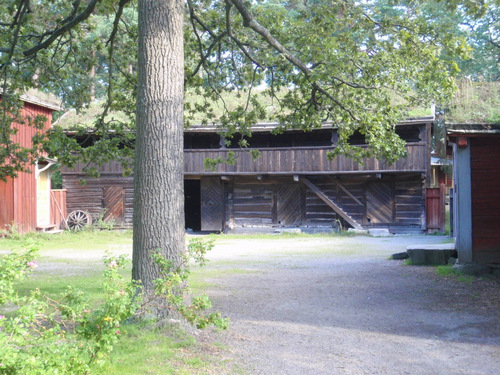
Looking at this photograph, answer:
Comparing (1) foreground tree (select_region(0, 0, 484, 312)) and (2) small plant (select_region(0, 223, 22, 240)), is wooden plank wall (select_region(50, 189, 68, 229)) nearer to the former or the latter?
(2) small plant (select_region(0, 223, 22, 240))

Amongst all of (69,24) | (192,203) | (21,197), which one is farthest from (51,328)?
(192,203)

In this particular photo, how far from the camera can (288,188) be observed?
1063 inches

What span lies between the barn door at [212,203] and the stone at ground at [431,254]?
15.1 metres

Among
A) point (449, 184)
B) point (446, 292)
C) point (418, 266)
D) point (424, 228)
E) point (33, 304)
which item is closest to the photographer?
point (33, 304)

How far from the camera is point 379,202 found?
25.7 m

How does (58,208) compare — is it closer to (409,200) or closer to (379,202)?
(379,202)

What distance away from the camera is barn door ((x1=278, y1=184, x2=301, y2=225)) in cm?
2684

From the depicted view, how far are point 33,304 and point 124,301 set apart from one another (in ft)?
2.65

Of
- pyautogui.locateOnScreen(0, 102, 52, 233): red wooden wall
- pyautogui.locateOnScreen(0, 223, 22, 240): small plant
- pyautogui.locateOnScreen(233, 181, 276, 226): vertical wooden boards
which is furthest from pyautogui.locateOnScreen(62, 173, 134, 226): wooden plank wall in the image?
pyautogui.locateOnScreen(0, 223, 22, 240): small plant

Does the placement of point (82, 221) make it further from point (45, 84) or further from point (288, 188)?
point (45, 84)

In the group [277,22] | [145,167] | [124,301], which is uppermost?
[277,22]

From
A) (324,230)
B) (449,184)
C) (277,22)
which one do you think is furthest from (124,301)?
(449,184)

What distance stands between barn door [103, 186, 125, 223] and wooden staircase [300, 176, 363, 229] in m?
9.53

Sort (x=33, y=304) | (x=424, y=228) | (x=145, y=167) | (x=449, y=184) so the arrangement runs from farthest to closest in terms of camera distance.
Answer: (x=449, y=184) < (x=424, y=228) < (x=145, y=167) < (x=33, y=304)
